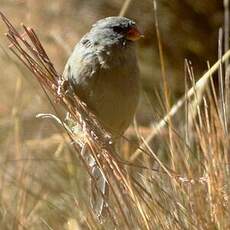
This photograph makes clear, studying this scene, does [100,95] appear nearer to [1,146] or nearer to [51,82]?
[51,82]

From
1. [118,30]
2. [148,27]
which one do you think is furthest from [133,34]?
[148,27]

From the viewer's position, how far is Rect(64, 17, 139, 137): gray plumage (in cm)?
157

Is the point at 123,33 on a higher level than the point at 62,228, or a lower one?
higher

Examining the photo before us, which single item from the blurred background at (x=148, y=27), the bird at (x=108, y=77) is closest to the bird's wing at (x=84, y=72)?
the bird at (x=108, y=77)

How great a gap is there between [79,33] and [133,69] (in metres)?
1.03

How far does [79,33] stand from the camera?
262 centimetres

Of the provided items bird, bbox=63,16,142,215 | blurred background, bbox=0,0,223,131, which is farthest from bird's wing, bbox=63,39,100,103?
blurred background, bbox=0,0,223,131

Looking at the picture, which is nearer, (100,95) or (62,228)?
(100,95)

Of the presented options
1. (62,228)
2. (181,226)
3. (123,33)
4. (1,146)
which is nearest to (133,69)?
(123,33)

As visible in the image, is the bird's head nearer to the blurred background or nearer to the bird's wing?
the bird's wing

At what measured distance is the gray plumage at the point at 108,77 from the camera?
1567 mm

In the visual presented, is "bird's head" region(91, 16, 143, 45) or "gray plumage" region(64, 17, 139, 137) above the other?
"bird's head" region(91, 16, 143, 45)

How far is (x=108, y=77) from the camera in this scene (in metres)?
1.57

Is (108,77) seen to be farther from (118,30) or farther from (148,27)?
(148,27)
